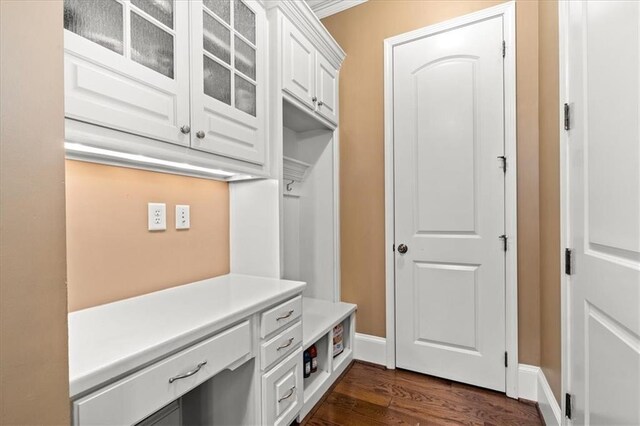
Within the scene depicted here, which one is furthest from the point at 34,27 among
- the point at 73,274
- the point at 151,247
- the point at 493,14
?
the point at 493,14

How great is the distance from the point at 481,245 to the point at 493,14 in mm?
1472

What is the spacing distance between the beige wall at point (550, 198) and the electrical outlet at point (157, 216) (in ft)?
6.18

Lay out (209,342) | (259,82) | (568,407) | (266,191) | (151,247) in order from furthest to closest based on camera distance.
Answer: (266,191) < (259,82) < (151,247) < (568,407) < (209,342)

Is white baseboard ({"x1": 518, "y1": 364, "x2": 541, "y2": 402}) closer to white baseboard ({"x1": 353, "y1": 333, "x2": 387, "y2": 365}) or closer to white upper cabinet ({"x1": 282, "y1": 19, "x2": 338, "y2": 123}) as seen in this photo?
white baseboard ({"x1": 353, "y1": 333, "x2": 387, "y2": 365})

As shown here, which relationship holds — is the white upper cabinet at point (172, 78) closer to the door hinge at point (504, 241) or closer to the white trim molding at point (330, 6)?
the white trim molding at point (330, 6)

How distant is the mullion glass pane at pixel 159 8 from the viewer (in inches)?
42.1

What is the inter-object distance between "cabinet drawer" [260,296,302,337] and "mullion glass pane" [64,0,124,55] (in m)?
1.13

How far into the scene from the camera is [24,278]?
52cm

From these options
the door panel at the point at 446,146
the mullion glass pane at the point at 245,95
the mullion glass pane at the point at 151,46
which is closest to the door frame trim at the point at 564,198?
the door panel at the point at 446,146

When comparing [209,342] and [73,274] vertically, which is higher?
[73,274]

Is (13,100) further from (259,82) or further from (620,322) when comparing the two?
(620,322)

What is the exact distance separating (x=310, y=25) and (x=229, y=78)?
85 centimetres

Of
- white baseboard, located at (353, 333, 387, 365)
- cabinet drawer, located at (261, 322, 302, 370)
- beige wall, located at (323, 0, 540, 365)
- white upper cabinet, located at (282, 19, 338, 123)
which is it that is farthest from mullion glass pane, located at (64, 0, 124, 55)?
white baseboard, located at (353, 333, 387, 365)

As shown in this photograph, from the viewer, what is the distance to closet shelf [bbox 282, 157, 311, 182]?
2247 mm
